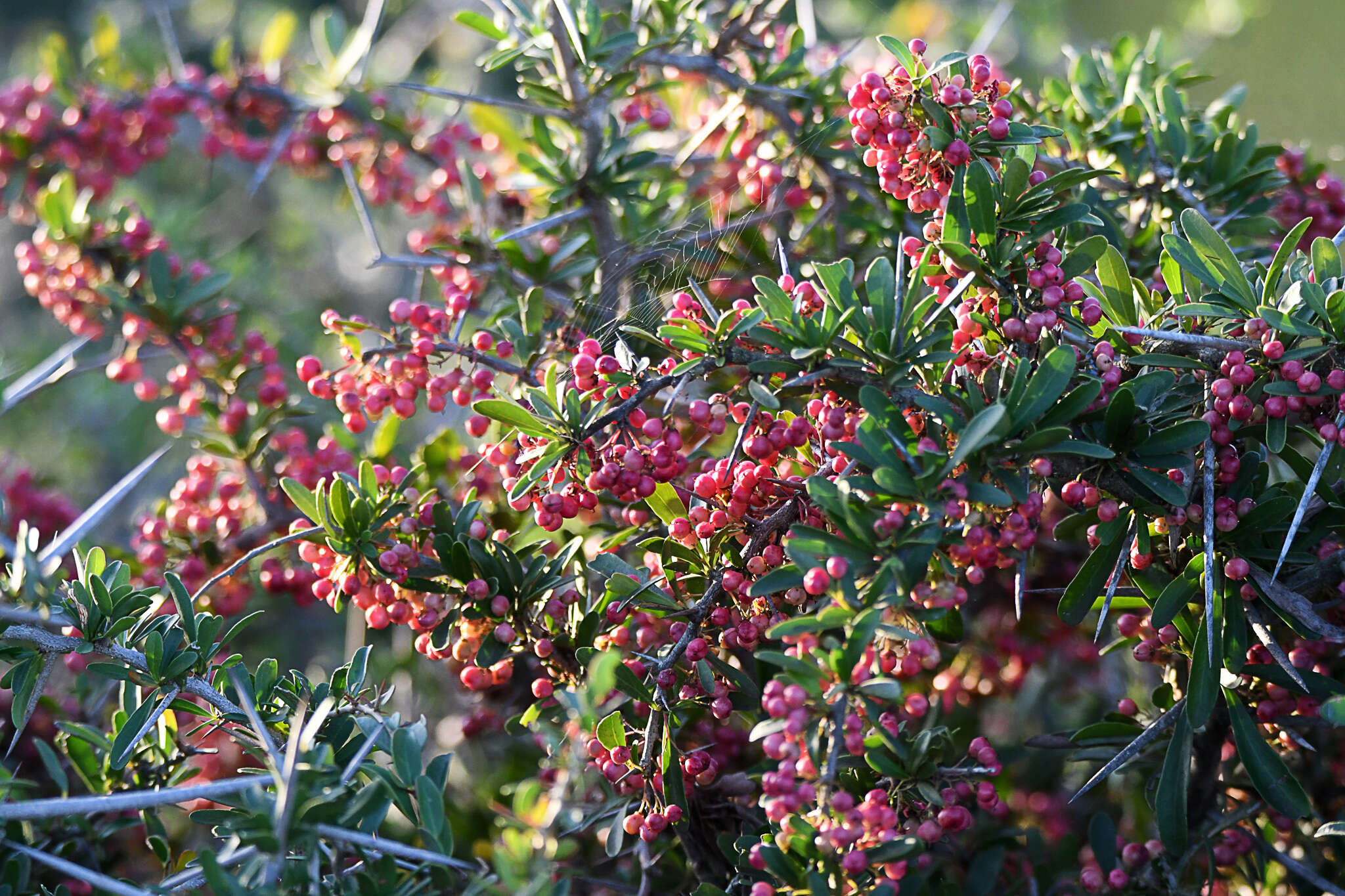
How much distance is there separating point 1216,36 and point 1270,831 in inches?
108

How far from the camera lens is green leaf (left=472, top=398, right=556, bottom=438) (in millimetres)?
1142

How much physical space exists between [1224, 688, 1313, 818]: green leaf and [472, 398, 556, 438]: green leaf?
892mm

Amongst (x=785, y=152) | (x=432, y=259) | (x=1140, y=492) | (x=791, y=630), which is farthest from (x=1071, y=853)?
(x=432, y=259)

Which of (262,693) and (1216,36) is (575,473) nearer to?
(262,693)

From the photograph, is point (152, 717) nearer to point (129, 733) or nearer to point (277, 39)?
point (129, 733)

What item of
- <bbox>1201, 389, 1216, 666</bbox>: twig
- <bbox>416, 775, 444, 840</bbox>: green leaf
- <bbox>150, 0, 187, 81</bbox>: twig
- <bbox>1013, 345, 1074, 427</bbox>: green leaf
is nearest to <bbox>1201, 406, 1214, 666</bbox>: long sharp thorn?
<bbox>1201, 389, 1216, 666</bbox>: twig

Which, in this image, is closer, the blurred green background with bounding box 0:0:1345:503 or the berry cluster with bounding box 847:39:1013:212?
the berry cluster with bounding box 847:39:1013:212

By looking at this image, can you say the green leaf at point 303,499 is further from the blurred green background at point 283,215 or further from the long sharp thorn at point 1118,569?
the long sharp thorn at point 1118,569

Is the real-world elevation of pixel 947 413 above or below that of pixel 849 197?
below

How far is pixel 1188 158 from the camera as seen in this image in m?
1.53

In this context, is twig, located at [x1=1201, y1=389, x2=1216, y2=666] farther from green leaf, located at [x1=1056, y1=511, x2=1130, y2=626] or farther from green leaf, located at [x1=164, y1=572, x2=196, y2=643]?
green leaf, located at [x1=164, y1=572, x2=196, y2=643]

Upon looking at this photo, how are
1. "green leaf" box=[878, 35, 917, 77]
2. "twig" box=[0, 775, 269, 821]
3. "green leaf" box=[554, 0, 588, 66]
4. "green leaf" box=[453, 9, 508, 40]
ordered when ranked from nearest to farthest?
"twig" box=[0, 775, 269, 821]
"green leaf" box=[878, 35, 917, 77]
"green leaf" box=[554, 0, 588, 66]
"green leaf" box=[453, 9, 508, 40]

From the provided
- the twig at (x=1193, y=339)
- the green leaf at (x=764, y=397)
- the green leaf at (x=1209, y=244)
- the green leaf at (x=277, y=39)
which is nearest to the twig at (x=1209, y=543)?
the twig at (x=1193, y=339)

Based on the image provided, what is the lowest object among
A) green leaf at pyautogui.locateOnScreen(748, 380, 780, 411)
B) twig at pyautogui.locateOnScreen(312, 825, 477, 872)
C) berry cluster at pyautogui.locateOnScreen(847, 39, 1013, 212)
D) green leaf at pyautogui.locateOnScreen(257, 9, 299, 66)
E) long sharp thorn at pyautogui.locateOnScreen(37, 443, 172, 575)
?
twig at pyautogui.locateOnScreen(312, 825, 477, 872)
